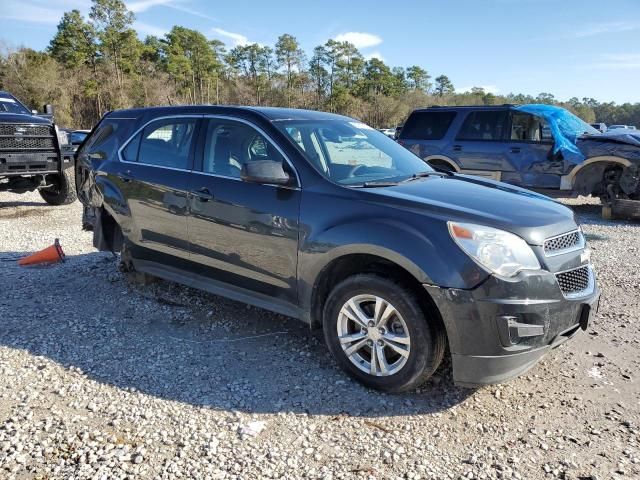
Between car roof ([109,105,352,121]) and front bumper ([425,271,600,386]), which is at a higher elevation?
car roof ([109,105,352,121])

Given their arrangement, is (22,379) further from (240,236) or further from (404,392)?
(404,392)

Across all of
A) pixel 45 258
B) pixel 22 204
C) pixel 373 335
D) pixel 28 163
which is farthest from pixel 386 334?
pixel 22 204

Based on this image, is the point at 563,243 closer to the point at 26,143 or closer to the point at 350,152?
the point at 350,152

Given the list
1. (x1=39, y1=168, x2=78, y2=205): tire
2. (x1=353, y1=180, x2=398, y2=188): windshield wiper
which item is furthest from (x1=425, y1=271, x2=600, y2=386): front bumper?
(x1=39, y1=168, x2=78, y2=205): tire

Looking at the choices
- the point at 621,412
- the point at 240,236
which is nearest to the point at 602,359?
the point at 621,412

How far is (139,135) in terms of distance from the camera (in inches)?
191

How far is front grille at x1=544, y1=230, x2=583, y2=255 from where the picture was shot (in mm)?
3131

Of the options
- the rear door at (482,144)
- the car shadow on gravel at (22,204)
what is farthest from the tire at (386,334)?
the car shadow on gravel at (22,204)

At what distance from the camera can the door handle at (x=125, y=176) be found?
15.6 ft

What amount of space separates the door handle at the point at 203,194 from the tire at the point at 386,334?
1352 millimetres

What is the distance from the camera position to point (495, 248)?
2.96 metres

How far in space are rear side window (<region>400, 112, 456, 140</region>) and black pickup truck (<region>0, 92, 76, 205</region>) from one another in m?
6.90

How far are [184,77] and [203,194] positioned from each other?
214 ft

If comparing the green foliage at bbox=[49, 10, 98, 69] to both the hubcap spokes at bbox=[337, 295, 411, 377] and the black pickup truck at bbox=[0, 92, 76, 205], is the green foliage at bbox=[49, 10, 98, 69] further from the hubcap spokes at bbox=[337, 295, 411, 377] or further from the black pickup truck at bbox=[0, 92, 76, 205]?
the hubcap spokes at bbox=[337, 295, 411, 377]
